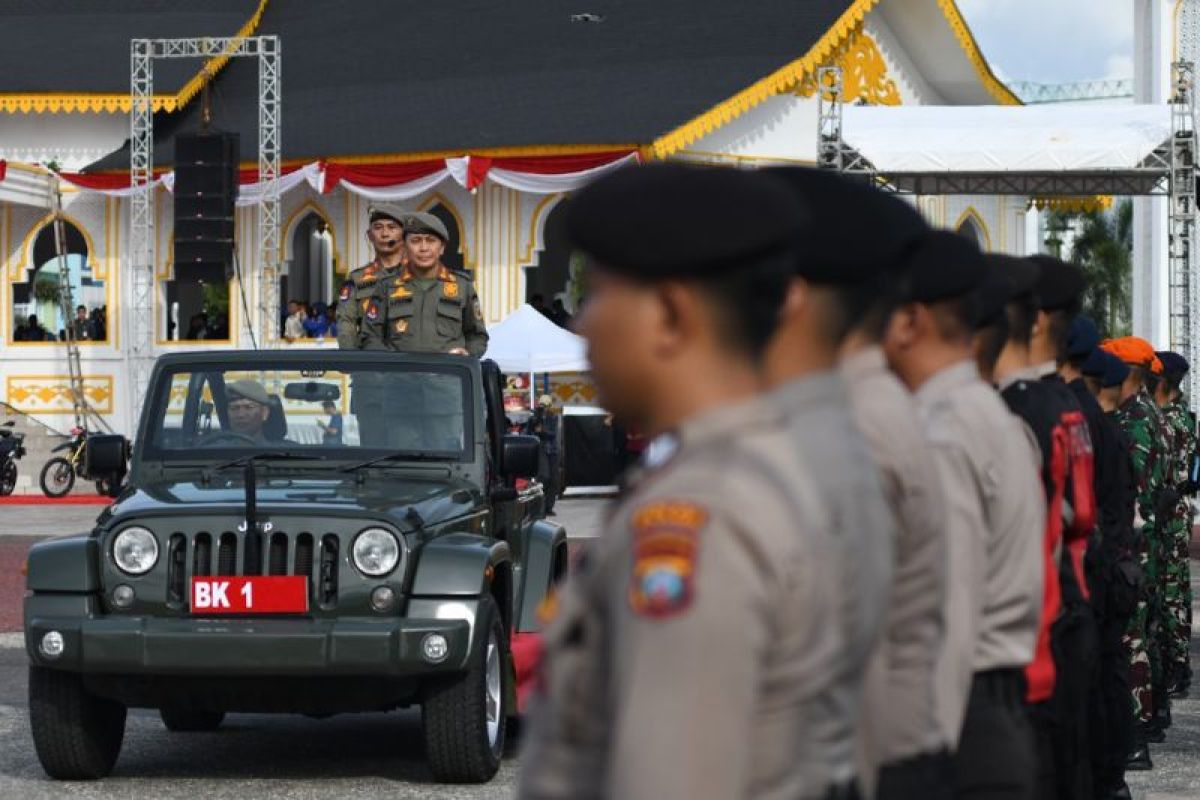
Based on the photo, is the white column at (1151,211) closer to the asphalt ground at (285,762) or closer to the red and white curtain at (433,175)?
the red and white curtain at (433,175)

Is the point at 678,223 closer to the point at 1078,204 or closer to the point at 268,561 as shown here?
the point at 268,561

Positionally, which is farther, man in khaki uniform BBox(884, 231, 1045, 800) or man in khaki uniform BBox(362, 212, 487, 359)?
man in khaki uniform BBox(362, 212, 487, 359)

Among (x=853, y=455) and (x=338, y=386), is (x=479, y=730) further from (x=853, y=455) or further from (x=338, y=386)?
(x=853, y=455)

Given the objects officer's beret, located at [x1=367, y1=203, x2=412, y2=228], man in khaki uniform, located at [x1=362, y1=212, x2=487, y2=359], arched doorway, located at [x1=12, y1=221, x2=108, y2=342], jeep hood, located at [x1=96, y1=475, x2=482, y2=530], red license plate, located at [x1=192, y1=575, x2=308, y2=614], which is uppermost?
arched doorway, located at [x1=12, y1=221, x2=108, y2=342]

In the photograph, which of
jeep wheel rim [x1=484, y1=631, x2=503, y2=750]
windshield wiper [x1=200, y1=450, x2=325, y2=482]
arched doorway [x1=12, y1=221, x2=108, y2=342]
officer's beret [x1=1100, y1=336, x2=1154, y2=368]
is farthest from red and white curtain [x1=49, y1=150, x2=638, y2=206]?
jeep wheel rim [x1=484, y1=631, x2=503, y2=750]

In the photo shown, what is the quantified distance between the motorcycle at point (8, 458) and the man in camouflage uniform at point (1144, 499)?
23773mm

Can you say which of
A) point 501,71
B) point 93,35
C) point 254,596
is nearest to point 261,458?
point 254,596

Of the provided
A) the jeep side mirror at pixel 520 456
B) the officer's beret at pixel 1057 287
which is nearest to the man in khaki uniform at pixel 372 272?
the jeep side mirror at pixel 520 456

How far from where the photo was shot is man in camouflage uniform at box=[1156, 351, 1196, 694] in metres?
11.5

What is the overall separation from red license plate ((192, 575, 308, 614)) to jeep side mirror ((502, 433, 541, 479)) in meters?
1.29

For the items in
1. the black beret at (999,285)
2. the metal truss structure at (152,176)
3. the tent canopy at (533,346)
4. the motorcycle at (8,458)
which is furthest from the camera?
the metal truss structure at (152,176)

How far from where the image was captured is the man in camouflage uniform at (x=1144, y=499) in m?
10.4

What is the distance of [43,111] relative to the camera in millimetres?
38219

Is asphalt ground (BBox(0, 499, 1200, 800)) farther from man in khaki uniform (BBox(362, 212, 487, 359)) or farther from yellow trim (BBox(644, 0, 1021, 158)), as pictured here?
yellow trim (BBox(644, 0, 1021, 158))
